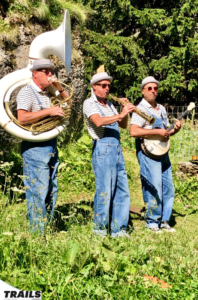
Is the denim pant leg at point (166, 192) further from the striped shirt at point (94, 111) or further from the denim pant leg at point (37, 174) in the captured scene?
the denim pant leg at point (37, 174)

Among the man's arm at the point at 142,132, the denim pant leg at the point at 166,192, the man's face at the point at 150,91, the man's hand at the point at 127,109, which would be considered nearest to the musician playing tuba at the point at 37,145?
the man's hand at the point at 127,109

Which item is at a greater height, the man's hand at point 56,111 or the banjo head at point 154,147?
the man's hand at point 56,111

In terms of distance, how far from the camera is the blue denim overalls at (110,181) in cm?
441

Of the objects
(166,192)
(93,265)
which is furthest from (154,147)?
(93,265)

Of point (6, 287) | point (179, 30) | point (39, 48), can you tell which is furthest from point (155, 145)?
point (179, 30)

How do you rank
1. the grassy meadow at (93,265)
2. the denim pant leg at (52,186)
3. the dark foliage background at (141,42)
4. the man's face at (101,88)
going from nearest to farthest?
1. the grassy meadow at (93,265)
2. the denim pant leg at (52,186)
3. the man's face at (101,88)
4. the dark foliage background at (141,42)

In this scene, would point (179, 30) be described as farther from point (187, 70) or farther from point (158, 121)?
point (158, 121)

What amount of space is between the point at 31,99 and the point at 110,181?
3.92 feet

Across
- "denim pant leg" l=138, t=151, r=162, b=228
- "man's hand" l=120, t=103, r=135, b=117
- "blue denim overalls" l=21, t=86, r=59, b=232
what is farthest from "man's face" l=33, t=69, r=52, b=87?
"denim pant leg" l=138, t=151, r=162, b=228

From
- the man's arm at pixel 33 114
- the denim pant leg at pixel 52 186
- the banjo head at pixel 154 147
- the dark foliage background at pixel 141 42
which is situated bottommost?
the denim pant leg at pixel 52 186

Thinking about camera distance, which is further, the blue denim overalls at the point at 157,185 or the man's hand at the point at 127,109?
the blue denim overalls at the point at 157,185

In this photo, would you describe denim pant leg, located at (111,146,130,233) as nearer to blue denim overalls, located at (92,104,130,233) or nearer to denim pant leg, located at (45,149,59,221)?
blue denim overalls, located at (92,104,130,233)

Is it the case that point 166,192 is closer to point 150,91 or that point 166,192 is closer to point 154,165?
point 154,165

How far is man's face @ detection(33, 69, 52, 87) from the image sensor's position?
4113 mm
